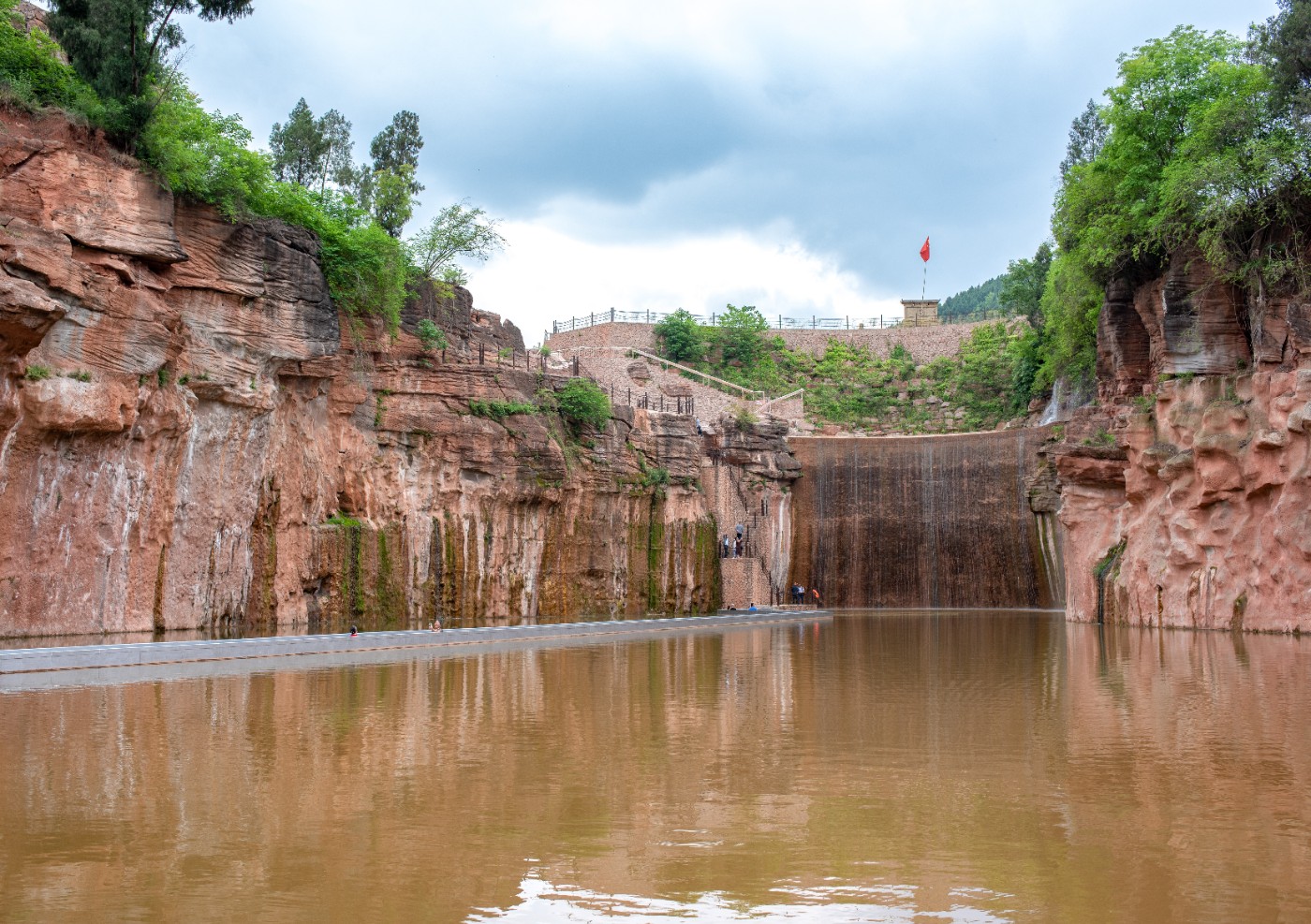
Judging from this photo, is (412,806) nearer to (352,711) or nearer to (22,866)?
(22,866)

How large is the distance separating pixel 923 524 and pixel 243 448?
30.4 meters

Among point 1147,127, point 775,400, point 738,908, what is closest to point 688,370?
point 775,400

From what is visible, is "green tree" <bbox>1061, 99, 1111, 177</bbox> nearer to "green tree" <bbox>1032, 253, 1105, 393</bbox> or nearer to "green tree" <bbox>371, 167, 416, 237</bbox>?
"green tree" <bbox>1032, 253, 1105, 393</bbox>

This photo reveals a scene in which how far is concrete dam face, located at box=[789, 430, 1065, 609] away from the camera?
4816 centimetres

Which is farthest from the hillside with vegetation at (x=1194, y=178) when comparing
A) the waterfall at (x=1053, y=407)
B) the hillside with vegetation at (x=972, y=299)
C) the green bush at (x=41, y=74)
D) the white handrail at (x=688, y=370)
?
the hillside with vegetation at (x=972, y=299)

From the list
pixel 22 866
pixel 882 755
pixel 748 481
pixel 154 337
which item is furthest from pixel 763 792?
pixel 748 481

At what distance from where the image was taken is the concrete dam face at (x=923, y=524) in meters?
48.2

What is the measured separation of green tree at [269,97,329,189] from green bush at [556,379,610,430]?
574 inches

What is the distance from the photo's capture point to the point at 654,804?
328 inches

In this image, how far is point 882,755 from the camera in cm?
1029

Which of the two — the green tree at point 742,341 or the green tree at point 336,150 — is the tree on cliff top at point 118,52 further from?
the green tree at point 742,341

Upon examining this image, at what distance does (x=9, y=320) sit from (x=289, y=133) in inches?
1116

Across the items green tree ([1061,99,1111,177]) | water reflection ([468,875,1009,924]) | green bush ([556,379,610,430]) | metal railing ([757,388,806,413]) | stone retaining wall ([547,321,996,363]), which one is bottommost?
water reflection ([468,875,1009,924])

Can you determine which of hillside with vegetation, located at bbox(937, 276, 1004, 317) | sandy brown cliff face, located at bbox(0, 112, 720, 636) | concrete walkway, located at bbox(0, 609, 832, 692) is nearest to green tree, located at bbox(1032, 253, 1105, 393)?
sandy brown cliff face, located at bbox(0, 112, 720, 636)
